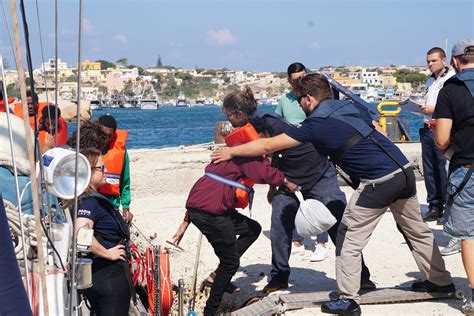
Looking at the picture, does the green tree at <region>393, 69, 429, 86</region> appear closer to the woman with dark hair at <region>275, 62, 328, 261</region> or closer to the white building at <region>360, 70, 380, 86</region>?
the white building at <region>360, 70, 380, 86</region>

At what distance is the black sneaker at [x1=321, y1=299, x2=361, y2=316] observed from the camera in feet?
19.3

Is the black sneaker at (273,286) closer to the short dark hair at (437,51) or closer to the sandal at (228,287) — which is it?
the sandal at (228,287)

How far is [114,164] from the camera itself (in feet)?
22.4

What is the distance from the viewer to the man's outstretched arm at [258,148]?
19.0 ft

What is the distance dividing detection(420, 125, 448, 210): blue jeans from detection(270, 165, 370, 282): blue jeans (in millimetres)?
2447

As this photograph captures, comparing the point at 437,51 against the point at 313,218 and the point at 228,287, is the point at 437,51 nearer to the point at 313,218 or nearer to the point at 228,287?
the point at 313,218

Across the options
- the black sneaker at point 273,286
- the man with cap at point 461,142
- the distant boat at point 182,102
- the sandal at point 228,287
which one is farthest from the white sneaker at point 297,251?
the distant boat at point 182,102

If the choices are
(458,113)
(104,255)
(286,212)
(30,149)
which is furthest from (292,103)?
(30,149)

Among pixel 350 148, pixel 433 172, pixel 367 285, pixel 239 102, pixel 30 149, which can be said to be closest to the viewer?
pixel 30 149

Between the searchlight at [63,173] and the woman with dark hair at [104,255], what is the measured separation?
1.16 m

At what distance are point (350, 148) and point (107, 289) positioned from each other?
2047mm

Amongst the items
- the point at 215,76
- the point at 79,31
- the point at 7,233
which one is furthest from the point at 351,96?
the point at 215,76

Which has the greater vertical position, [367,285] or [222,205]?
[222,205]

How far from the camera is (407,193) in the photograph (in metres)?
5.88
